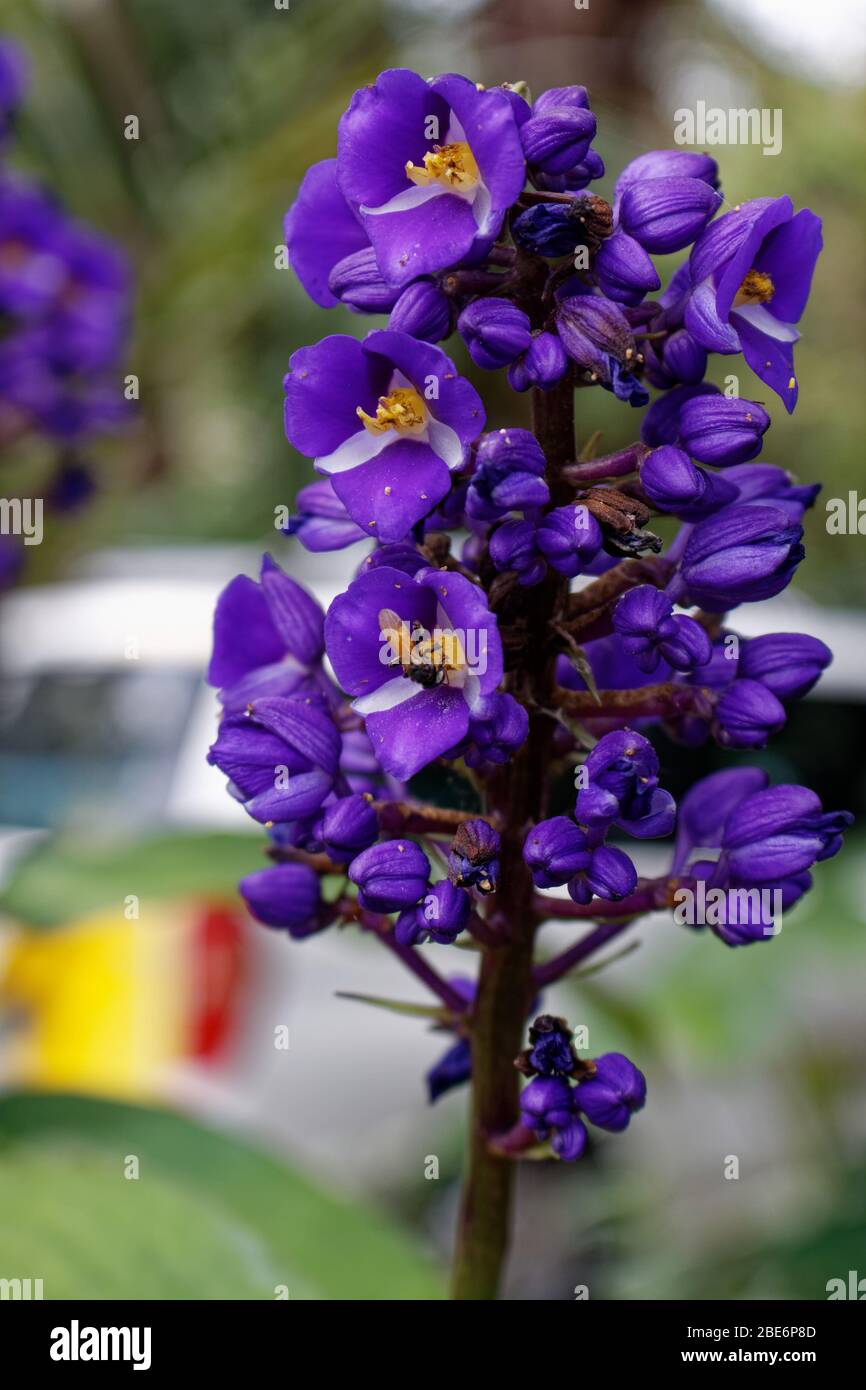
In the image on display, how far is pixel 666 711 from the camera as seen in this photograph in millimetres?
1325

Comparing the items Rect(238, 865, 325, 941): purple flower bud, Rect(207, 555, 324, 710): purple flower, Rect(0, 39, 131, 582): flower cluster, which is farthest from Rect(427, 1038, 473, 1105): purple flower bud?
Rect(0, 39, 131, 582): flower cluster

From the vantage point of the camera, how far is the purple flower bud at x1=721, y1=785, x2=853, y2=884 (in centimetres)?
130

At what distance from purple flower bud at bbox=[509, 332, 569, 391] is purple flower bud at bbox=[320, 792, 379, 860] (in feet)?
1.35

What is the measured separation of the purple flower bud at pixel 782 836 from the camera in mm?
1298

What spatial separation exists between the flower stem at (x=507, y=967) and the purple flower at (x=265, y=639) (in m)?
0.24

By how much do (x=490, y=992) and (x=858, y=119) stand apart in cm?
1198

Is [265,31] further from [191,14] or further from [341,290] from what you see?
[341,290]

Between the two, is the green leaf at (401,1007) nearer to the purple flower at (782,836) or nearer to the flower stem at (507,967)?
the flower stem at (507,967)

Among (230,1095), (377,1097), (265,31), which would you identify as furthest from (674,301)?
(265,31)

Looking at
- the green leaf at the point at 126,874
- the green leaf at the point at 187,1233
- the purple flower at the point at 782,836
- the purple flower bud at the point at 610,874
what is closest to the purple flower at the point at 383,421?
the purple flower bud at the point at 610,874

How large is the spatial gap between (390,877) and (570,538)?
13.7 inches

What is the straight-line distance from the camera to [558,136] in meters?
1.17

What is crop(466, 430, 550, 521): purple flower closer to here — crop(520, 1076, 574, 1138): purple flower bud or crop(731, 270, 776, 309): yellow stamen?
crop(731, 270, 776, 309): yellow stamen

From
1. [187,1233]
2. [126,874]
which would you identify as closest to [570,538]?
[187,1233]
